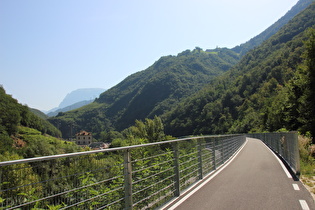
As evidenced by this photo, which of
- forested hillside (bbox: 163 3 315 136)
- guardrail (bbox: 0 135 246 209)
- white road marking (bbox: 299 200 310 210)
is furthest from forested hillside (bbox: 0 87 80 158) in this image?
white road marking (bbox: 299 200 310 210)

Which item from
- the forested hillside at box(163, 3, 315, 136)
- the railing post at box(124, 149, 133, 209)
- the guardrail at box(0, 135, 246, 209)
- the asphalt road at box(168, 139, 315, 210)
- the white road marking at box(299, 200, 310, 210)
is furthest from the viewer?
the forested hillside at box(163, 3, 315, 136)

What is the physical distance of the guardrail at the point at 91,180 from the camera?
109 inches

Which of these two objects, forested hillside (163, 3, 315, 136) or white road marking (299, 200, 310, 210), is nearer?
white road marking (299, 200, 310, 210)

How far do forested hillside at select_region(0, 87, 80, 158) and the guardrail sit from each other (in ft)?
277

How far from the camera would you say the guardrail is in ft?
9.06

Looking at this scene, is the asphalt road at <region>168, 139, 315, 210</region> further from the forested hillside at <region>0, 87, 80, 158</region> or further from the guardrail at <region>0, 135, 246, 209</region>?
the forested hillside at <region>0, 87, 80, 158</region>

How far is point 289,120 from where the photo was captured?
Answer: 27.9 metres

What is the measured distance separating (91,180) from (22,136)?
12856 cm

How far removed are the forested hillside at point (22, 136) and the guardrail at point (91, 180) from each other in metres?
84.6

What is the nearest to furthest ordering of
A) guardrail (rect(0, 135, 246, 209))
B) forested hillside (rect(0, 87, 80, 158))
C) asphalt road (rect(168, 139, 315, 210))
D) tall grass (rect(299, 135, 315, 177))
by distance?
guardrail (rect(0, 135, 246, 209))
asphalt road (rect(168, 139, 315, 210))
tall grass (rect(299, 135, 315, 177))
forested hillside (rect(0, 87, 80, 158))

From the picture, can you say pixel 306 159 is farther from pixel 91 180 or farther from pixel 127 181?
pixel 91 180

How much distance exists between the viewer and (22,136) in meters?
117

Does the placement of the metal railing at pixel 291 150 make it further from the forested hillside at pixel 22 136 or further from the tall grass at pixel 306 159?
the forested hillside at pixel 22 136

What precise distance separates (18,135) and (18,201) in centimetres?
13023
